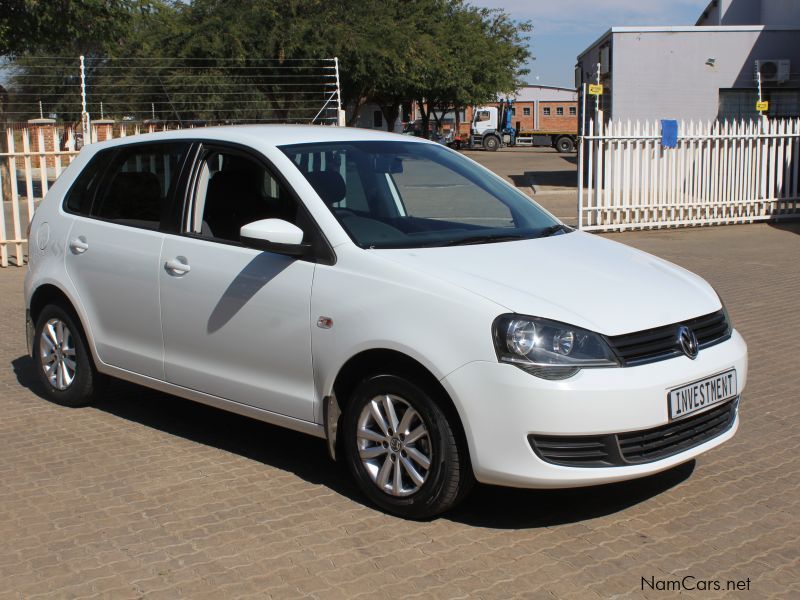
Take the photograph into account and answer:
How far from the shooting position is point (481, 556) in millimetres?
4129

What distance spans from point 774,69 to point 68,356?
2227 cm

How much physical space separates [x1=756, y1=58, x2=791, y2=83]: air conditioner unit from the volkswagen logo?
22.2 meters

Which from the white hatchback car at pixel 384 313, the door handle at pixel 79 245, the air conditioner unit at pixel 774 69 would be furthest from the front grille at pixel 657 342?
the air conditioner unit at pixel 774 69

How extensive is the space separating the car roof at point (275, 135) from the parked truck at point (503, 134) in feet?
182

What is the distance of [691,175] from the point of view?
17.0 m

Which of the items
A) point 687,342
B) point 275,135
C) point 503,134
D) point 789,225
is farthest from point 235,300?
point 503,134

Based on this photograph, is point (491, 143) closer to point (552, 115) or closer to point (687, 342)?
point (552, 115)

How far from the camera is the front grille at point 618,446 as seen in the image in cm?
410

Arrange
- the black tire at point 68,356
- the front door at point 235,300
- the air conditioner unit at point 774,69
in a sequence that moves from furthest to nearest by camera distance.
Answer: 1. the air conditioner unit at point 774,69
2. the black tire at point 68,356
3. the front door at point 235,300

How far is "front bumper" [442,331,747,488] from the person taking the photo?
4.02m

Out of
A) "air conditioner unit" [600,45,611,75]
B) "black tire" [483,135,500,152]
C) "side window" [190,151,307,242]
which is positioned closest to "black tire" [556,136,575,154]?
"black tire" [483,135,500,152]

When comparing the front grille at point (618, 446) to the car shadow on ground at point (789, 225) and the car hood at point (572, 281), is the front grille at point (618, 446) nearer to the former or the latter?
the car hood at point (572, 281)

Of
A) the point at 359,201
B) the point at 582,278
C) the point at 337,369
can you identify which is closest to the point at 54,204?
the point at 359,201

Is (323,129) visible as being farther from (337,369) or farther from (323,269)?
(337,369)
